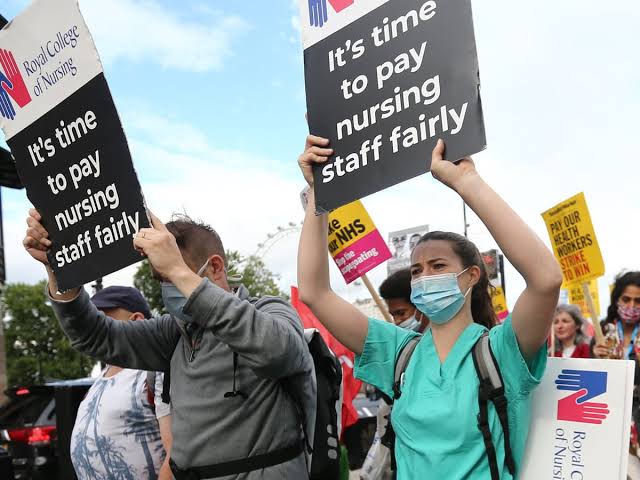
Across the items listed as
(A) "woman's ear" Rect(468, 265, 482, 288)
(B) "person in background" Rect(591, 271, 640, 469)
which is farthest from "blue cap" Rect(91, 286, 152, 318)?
(B) "person in background" Rect(591, 271, 640, 469)

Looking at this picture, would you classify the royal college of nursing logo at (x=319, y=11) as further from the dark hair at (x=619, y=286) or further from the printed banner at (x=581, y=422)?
the dark hair at (x=619, y=286)

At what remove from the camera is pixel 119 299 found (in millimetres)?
3984

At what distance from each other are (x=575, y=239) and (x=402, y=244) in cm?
262

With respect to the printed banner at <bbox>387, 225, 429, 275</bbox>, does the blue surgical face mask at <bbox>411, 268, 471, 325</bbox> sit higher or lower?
higher

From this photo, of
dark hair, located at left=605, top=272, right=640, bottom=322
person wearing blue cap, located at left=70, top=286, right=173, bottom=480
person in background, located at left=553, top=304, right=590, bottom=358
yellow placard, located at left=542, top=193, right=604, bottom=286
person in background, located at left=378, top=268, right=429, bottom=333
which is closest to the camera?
person wearing blue cap, located at left=70, top=286, right=173, bottom=480

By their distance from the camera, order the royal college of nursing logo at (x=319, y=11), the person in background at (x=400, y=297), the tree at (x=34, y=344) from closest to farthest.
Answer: the royal college of nursing logo at (x=319, y=11), the person in background at (x=400, y=297), the tree at (x=34, y=344)

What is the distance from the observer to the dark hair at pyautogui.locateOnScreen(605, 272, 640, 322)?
5.69 meters

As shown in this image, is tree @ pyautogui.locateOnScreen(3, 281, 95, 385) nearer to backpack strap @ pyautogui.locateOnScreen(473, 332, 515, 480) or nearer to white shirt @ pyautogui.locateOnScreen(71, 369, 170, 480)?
white shirt @ pyautogui.locateOnScreen(71, 369, 170, 480)

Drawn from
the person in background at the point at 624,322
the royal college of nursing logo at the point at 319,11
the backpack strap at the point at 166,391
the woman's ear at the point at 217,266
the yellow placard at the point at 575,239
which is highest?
the royal college of nursing logo at the point at 319,11

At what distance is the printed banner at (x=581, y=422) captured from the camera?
2.26m

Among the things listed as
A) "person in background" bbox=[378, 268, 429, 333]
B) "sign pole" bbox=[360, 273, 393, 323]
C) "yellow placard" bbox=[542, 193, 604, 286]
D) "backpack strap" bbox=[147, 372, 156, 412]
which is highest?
"backpack strap" bbox=[147, 372, 156, 412]

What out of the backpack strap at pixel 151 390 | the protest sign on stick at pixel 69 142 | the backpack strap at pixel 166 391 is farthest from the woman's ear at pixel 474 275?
the backpack strap at pixel 151 390

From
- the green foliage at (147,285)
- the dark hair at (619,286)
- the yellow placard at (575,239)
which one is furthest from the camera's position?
the green foliage at (147,285)

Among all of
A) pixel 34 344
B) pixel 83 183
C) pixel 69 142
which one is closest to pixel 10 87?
pixel 69 142
